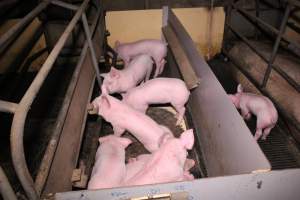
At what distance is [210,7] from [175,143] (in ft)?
8.77

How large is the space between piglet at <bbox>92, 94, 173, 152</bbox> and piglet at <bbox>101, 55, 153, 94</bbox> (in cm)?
36

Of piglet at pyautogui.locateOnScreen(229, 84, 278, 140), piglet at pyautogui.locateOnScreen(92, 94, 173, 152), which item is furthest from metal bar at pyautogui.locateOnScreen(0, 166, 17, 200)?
piglet at pyautogui.locateOnScreen(229, 84, 278, 140)

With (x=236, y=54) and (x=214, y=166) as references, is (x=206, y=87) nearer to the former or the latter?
(x=214, y=166)

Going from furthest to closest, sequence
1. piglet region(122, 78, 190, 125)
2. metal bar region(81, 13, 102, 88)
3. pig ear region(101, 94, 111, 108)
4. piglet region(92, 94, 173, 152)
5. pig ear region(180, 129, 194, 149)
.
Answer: piglet region(122, 78, 190, 125) < metal bar region(81, 13, 102, 88) < pig ear region(101, 94, 111, 108) < piglet region(92, 94, 173, 152) < pig ear region(180, 129, 194, 149)

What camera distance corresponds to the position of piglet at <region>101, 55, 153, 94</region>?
262 cm

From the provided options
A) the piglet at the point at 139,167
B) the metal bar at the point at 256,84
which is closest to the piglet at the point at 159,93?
the piglet at the point at 139,167

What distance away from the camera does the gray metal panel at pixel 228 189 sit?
118 cm

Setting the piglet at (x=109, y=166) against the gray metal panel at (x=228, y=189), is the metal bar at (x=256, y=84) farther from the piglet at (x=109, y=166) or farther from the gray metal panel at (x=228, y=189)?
the piglet at (x=109, y=166)

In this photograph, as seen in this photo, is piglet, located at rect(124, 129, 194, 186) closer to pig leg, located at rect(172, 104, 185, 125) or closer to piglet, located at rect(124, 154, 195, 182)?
piglet, located at rect(124, 154, 195, 182)

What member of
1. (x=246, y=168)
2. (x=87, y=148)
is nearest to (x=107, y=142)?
(x=87, y=148)

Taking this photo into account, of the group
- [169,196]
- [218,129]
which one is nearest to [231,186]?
[169,196]

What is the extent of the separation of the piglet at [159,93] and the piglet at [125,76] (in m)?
0.23

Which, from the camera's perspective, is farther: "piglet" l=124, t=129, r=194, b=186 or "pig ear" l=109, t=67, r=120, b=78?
"pig ear" l=109, t=67, r=120, b=78

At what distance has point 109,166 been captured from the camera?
1.79m
